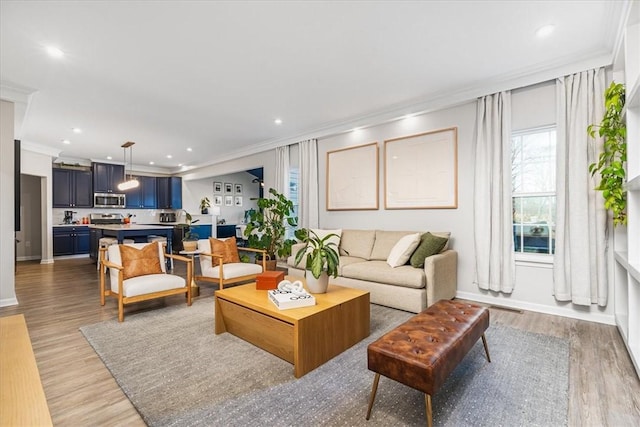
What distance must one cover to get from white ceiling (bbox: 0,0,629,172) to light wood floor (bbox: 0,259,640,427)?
8.62ft

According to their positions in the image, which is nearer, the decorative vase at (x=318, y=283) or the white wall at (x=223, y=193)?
the decorative vase at (x=318, y=283)

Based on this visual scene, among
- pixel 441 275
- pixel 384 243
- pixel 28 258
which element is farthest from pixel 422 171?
pixel 28 258

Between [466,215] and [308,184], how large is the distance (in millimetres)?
2942

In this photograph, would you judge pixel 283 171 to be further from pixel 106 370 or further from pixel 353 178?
pixel 106 370

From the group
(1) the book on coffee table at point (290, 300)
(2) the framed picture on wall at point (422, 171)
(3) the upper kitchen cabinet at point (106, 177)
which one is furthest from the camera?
(3) the upper kitchen cabinet at point (106, 177)

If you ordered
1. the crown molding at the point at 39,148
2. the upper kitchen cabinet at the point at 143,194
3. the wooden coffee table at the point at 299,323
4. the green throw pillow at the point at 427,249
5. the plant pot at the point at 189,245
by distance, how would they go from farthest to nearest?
the upper kitchen cabinet at the point at 143,194 < the plant pot at the point at 189,245 < the crown molding at the point at 39,148 < the green throw pillow at the point at 427,249 < the wooden coffee table at the point at 299,323

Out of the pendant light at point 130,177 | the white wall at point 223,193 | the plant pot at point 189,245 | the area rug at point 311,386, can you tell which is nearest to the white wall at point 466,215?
the area rug at point 311,386

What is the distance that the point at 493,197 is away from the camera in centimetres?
369

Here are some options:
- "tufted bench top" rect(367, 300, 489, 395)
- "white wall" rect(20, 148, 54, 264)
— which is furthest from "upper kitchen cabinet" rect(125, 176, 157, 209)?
"tufted bench top" rect(367, 300, 489, 395)

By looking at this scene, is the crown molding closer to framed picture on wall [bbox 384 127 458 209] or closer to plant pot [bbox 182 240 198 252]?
plant pot [bbox 182 240 198 252]

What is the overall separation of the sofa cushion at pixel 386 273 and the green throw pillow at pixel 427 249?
88mm

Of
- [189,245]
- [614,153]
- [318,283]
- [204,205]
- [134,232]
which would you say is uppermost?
[614,153]

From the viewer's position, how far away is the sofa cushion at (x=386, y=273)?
3.46m

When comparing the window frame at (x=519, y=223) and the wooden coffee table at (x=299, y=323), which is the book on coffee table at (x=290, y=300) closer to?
the wooden coffee table at (x=299, y=323)
